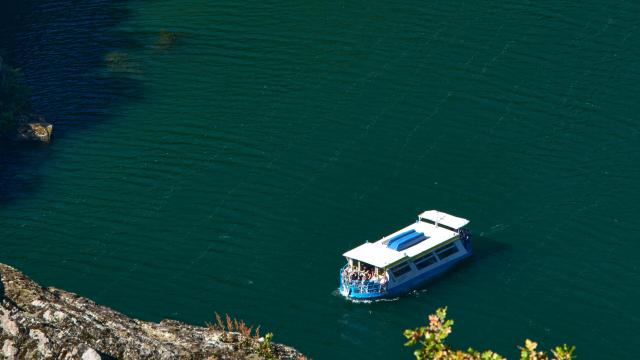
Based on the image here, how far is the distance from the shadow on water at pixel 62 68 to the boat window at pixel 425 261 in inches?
1179

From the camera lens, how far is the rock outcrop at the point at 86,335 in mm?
19297

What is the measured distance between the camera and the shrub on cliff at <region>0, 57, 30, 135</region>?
89.2 m

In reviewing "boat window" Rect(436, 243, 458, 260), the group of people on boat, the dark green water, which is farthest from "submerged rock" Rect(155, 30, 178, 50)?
"boat window" Rect(436, 243, 458, 260)

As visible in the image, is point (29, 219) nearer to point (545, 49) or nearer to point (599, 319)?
point (599, 319)

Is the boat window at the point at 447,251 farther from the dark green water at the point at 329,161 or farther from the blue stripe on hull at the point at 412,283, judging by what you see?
the dark green water at the point at 329,161

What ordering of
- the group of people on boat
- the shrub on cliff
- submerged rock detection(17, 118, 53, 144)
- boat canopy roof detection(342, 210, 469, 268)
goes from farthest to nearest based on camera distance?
the shrub on cliff, submerged rock detection(17, 118, 53, 144), boat canopy roof detection(342, 210, 469, 268), the group of people on boat

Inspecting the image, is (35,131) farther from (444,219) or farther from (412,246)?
(444,219)

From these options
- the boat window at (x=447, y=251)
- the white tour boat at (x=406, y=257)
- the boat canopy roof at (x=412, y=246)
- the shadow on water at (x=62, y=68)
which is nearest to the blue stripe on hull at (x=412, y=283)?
the white tour boat at (x=406, y=257)

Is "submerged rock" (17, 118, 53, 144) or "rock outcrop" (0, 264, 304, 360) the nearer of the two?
"rock outcrop" (0, 264, 304, 360)

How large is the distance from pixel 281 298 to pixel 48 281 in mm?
15930

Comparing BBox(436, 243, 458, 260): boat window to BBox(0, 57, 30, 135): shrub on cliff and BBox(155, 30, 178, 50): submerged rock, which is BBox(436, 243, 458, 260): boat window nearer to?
BBox(0, 57, 30, 135): shrub on cliff

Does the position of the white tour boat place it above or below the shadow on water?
below

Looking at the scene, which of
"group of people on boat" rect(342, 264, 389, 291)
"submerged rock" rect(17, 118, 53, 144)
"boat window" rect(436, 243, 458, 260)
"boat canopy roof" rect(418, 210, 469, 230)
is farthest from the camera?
"submerged rock" rect(17, 118, 53, 144)

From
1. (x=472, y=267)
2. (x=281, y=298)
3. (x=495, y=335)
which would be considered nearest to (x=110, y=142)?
(x=281, y=298)
